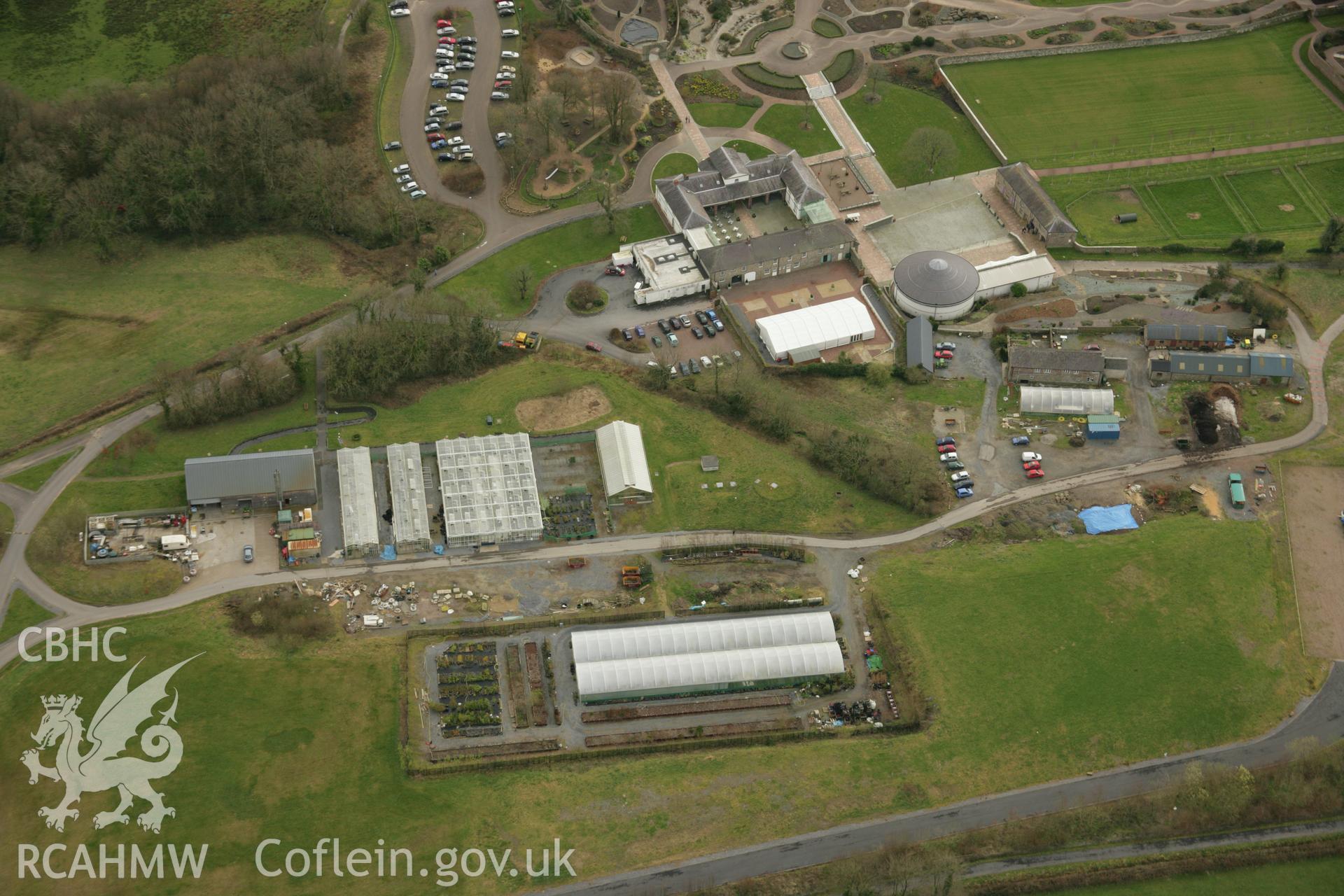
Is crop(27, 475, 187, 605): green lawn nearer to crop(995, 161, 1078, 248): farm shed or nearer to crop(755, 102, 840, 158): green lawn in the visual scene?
crop(755, 102, 840, 158): green lawn

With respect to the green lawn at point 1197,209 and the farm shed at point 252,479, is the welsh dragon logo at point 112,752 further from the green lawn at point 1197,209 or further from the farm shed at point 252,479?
the green lawn at point 1197,209

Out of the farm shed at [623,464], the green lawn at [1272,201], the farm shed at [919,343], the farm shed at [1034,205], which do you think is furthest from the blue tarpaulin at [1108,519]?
the green lawn at [1272,201]

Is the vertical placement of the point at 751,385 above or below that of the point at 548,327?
below

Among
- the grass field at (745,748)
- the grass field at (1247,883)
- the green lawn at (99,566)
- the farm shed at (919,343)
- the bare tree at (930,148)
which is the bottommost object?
the grass field at (1247,883)

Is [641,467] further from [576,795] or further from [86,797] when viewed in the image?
[86,797]

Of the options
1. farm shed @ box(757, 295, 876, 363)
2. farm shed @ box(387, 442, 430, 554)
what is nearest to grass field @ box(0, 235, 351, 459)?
farm shed @ box(387, 442, 430, 554)

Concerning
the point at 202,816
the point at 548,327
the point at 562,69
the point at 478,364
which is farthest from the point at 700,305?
the point at 202,816
